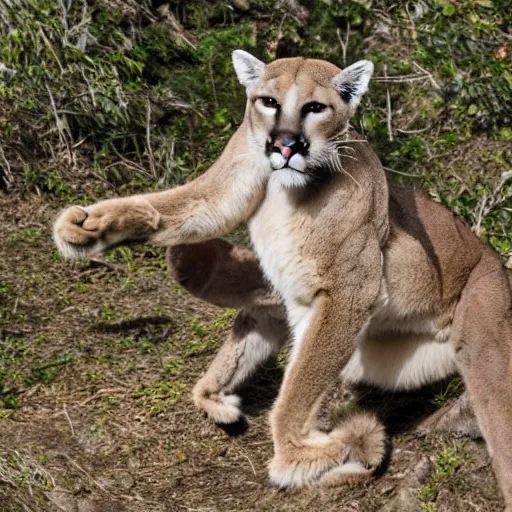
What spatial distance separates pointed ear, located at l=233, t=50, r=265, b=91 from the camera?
527 centimetres

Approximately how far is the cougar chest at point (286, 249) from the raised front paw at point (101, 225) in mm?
582

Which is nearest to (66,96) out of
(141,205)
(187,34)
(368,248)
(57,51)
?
(57,51)

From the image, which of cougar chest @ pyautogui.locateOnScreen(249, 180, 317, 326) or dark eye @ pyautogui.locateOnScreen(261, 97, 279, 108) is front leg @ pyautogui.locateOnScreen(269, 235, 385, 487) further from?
dark eye @ pyautogui.locateOnScreen(261, 97, 279, 108)

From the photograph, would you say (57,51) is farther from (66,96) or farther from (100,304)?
(100,304)

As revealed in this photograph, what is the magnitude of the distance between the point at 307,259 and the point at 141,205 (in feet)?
2.89

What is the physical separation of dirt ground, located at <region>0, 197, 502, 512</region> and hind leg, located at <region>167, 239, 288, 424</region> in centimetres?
17

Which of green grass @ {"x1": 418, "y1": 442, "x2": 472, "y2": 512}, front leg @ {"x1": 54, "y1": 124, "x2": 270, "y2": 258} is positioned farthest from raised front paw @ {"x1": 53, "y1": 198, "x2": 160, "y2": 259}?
green grass @ {"x1": 418, "y1": 442, "x2": 472, "y2": 512}

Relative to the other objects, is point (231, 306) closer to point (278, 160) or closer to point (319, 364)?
point (319, 364)

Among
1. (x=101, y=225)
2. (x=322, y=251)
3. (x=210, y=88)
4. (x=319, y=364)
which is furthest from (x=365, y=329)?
(x=210, y=88)

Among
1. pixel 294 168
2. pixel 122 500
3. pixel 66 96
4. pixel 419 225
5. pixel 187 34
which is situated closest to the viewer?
pixel 294 168

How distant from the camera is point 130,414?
19.8 ft

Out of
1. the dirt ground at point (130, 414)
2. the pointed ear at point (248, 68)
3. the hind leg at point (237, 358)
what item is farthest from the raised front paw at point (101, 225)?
the dirt ground at point (130, 414)

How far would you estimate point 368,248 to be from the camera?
516 cm

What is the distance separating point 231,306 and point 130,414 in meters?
0.90
